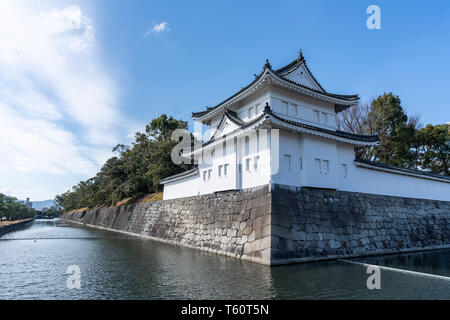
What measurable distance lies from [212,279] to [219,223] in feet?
16.9

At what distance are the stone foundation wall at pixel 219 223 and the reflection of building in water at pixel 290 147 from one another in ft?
2.06

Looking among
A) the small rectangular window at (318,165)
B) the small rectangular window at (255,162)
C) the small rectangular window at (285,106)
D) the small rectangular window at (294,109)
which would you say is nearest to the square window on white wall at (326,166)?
the small rectangular window at (318,165)

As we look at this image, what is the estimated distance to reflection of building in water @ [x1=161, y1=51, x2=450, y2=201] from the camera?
34.1ft

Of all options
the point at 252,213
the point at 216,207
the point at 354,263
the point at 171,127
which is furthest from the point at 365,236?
the point at 171,127

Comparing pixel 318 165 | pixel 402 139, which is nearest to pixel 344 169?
pixel 318 165

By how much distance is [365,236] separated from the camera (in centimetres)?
1133

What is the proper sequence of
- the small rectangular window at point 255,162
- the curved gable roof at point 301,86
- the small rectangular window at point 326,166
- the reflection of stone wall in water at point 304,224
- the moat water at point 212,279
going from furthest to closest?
the curved gable roof at point 301,86
the small rectangular window at point 326,166
the small rectangular window at point 255,162
the reflection of stone wall in water at point 304,224
the moat water at point 212,279

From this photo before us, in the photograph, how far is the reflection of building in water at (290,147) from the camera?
10398mm

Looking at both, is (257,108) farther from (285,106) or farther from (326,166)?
(326,166)

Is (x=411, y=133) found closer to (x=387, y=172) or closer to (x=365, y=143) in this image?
(x=387, y=172)

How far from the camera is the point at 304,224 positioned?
988cm

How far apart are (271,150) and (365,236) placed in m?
5.70

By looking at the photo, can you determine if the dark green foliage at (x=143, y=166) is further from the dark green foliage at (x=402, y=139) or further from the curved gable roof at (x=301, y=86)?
the dark green foliage at (x=402, y=139)
